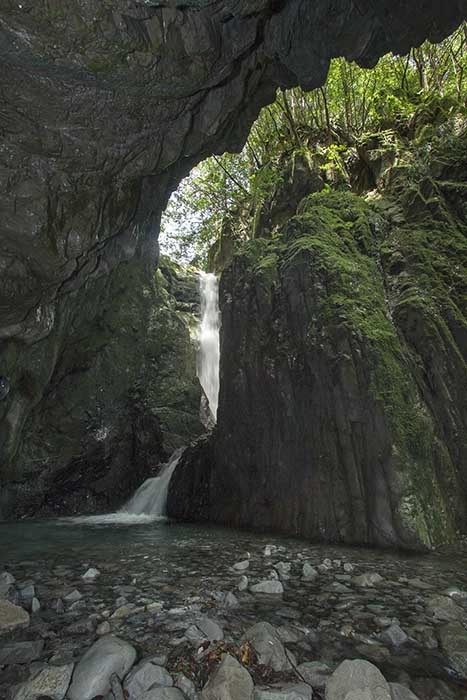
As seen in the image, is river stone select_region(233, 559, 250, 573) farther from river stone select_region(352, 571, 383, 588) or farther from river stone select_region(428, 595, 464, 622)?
river stone select_region(428, 595, 464, 622)

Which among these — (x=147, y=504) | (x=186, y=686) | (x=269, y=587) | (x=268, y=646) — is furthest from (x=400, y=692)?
(x=147, y=504)

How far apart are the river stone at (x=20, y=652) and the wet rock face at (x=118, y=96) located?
4512 millimetres

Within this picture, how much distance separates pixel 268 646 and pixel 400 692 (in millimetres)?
814

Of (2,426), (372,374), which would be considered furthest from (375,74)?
(2,426)

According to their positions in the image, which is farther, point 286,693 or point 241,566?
point 241,566

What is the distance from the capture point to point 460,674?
8.29ft

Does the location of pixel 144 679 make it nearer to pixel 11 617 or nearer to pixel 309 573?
pixel 11 617

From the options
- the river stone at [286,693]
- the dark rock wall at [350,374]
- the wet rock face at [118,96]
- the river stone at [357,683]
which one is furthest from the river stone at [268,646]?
the wet rock face at [118,96]

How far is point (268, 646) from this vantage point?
262 centimetres

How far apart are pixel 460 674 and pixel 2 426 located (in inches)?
432

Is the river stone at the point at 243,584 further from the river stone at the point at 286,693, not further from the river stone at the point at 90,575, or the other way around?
the river stone at the point at 286,693

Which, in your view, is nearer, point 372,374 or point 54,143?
point 54,143

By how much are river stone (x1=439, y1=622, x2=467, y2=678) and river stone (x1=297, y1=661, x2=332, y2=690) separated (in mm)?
885

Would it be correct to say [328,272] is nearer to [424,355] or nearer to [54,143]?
[424,355]
